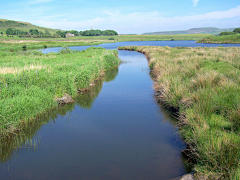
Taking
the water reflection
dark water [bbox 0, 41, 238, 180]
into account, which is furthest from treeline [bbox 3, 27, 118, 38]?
dark water [bbox 0, 41, 238, 180]

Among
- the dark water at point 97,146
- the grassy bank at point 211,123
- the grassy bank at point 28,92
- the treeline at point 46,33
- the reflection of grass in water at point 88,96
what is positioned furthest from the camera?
the treeline at point 46,33

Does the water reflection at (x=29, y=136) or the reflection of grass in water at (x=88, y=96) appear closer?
the water reflection at (x=29, y=136)

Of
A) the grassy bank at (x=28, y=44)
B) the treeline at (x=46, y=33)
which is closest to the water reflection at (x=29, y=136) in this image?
the grassy bank at (x=28, y=44)

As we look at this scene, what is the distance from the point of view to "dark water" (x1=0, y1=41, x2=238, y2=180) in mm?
5246

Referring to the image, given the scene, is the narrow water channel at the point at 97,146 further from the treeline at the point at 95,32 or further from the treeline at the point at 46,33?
the treeline at the point at 95,32

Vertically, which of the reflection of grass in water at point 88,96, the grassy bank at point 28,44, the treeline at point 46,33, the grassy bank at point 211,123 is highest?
the treeline at point 46,33

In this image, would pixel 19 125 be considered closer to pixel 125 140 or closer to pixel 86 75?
pixel 125 140

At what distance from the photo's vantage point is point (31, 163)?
18.5ft

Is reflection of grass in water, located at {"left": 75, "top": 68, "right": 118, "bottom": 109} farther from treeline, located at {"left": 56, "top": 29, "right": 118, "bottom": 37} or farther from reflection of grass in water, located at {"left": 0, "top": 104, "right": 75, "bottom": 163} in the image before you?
treeline, located at {"left": 56, "top": 29, "right": 118, "bottom": 37}

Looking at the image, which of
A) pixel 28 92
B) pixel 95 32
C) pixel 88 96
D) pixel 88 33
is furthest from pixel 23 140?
pixel 95 32

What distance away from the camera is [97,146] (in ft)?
21.4

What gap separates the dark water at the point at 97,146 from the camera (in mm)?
5246

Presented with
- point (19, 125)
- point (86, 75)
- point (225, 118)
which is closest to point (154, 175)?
point (225, 118)

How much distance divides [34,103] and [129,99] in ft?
18.1
